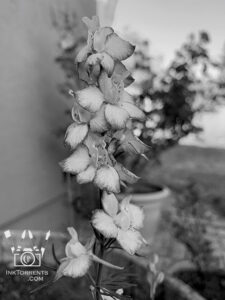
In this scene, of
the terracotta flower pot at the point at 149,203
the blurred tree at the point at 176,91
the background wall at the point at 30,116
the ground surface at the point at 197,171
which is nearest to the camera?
the background wall at the point at 30,116

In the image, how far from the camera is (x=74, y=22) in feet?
9.33

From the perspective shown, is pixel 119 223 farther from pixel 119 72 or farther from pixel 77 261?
pixel 119 72

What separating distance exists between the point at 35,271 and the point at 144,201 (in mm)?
1823

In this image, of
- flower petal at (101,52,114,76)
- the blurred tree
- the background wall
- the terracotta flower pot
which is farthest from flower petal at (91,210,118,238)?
the blurred tree

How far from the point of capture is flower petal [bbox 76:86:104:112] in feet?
2.08

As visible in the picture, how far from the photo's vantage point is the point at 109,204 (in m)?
0.69

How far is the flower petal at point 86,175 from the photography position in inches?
25.7

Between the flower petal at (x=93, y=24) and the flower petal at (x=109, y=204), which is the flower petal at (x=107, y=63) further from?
the flower petal at (x=109, y=204)

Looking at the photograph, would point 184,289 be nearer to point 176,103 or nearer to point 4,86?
point 4,86

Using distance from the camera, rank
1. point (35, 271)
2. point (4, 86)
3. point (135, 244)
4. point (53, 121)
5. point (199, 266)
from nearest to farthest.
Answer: point (135, 244), point (35, 271), point (199, 266), point (4, 86), point (53, 121)

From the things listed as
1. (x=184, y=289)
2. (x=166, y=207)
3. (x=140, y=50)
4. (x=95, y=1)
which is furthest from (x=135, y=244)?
(x=166, y=207)

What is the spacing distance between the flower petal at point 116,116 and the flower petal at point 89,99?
0.02m

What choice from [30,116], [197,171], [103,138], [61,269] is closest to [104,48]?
[103,138]

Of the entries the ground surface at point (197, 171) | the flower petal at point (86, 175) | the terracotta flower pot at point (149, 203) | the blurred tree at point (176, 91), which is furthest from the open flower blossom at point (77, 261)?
the ground surface at point (197, 171)
